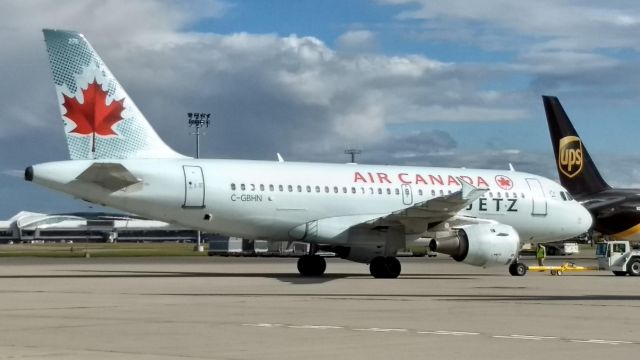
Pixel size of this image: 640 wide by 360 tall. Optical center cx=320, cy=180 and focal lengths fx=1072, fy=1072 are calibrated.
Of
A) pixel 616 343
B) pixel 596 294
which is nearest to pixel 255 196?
pixel 596 294

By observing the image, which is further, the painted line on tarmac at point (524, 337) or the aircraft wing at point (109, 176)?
the aircraft wing at point (109, 176)

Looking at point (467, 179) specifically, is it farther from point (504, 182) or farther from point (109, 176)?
point (109, 176)

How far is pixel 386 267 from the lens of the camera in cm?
3725

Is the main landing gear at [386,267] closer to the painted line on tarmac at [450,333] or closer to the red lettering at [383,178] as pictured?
the red lettering at [383,178]

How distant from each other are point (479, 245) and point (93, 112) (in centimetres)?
1345

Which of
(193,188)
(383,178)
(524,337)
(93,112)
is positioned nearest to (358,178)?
(383,178)

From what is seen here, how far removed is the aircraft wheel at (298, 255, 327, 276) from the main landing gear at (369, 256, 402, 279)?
7.75 ft

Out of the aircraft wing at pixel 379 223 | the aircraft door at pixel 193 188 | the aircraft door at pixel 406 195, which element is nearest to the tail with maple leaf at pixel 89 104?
the aircraft door at pixel 193 188

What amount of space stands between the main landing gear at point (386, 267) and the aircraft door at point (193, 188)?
21.4 feet

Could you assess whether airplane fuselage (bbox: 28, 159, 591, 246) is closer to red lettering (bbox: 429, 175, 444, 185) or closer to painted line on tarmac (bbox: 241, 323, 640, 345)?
red lettering (bbox: 429, 175, 444, 185)

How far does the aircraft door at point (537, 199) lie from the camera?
139ft

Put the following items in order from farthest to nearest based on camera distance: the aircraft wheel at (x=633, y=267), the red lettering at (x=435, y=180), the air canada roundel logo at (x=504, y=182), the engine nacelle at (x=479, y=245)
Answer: the aircraft wheel at (x=633, y=267) < the air canada roundel logo at (x=504, y=182) < the red lettering at (x=435, y=180) < the engine nacelle at (x=479, y=245)

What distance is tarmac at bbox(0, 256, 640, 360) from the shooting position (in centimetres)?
1446

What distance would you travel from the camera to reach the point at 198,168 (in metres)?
35.8
